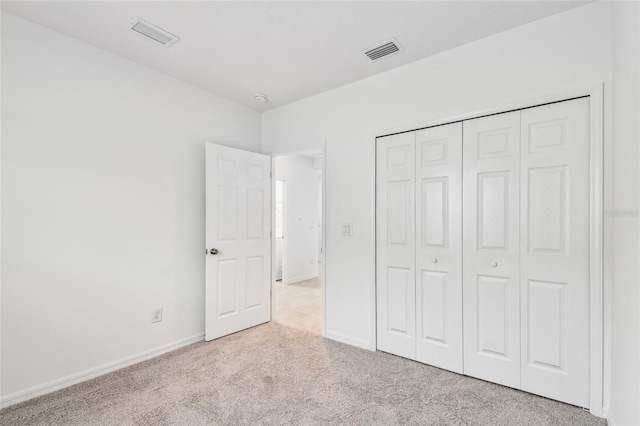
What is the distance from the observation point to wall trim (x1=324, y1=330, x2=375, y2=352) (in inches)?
115

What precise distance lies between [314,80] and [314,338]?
2.55 meters

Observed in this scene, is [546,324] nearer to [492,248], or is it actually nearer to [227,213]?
[492,248]

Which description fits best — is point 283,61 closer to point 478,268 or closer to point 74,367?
point 478,268

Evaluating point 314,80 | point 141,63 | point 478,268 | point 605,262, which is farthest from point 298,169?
point 605,262

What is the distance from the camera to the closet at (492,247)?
199cm

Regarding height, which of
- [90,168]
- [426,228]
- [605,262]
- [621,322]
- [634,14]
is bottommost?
[621,322]

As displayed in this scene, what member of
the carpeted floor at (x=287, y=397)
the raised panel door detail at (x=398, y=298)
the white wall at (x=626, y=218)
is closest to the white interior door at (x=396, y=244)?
the raised panel door detail at (x=398, y=298)

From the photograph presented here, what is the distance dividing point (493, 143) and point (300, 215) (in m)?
4.43

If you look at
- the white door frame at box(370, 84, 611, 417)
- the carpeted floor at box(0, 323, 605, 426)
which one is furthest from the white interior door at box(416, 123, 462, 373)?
the white door frame at box(370, 84, 611, 417)

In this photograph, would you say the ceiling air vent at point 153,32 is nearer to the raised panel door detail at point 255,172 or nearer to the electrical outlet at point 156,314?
the raised panel door detail at point 255,172

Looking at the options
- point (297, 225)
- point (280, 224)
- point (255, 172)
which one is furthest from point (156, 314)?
point (280, 224)

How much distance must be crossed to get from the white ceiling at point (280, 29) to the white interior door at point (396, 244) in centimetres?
78

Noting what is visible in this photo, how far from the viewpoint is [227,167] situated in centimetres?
325

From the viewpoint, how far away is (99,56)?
246 cm
